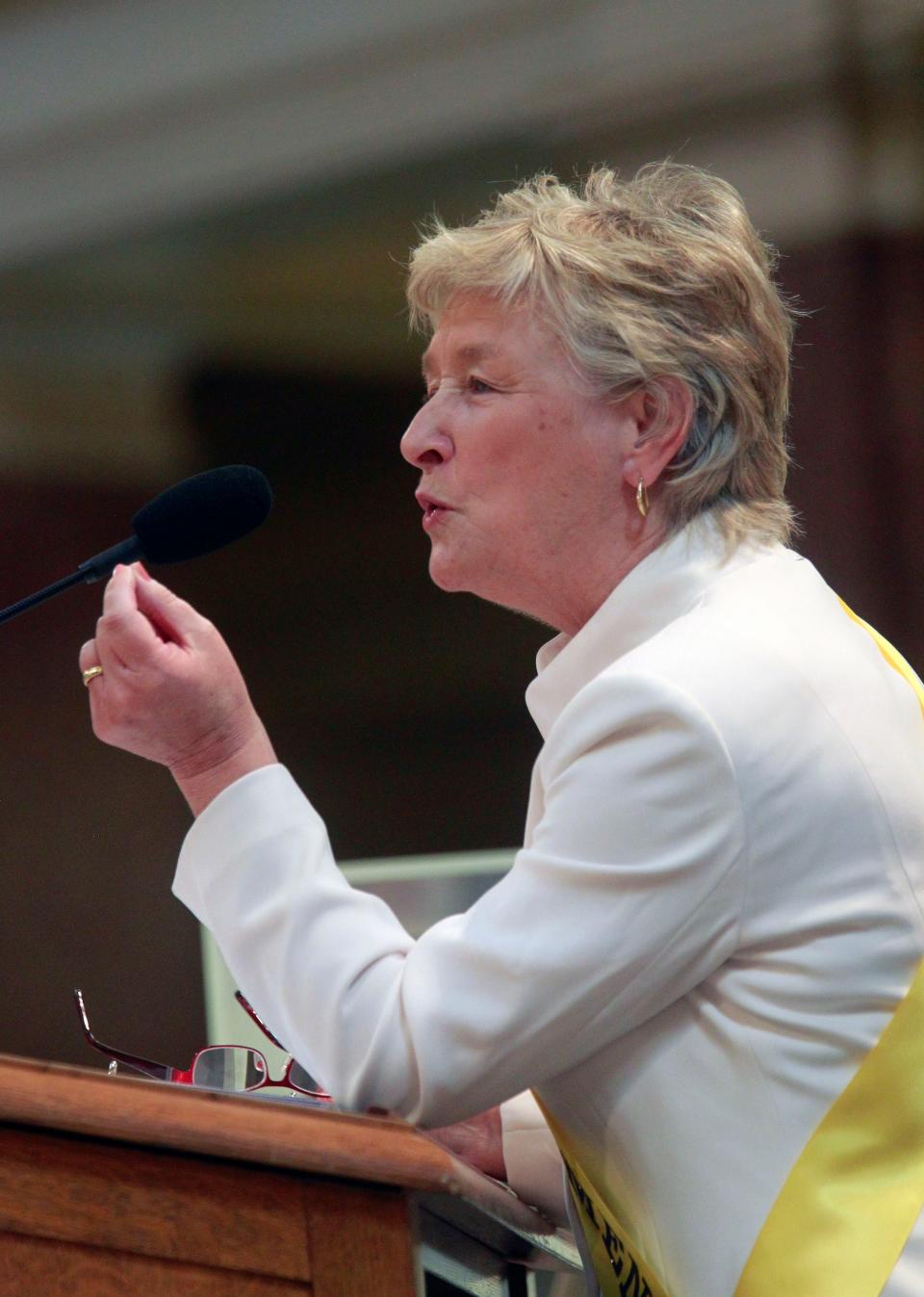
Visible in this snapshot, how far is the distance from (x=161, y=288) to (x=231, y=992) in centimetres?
233

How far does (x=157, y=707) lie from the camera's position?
4.20 feet

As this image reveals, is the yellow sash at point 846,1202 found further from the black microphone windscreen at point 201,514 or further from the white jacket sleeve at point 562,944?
the black microphone windscreen at point 201,514

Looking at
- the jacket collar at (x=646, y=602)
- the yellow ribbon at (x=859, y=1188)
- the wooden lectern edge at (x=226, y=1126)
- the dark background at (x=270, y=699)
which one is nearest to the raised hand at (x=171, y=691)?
the jacket collar at (x=646, y=602)

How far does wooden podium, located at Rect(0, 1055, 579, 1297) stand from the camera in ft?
2.85

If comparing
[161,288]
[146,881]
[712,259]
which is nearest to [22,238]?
[161,288]

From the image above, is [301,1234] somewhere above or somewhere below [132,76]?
below

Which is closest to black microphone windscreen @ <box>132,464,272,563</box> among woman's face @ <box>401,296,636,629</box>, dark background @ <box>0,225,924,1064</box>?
woman's face @ <box>401,296,636,629</box>

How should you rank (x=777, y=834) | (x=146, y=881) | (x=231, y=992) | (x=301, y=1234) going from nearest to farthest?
(x=301, y=1234), (x=777, y=834), (x=231, y=992), (x=146, y=881)

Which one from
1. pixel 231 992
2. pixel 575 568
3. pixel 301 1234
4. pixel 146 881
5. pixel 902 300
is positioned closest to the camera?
pixel 301 1234

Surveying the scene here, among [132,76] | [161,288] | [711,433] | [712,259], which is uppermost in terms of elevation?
[132,76]

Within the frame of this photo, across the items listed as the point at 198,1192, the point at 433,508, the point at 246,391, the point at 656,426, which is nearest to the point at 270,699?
the point at 246,391

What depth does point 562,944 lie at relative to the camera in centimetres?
114

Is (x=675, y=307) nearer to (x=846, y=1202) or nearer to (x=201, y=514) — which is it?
(x=201, y=514)

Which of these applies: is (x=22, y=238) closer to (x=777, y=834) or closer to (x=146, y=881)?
(x=146, y=881)
